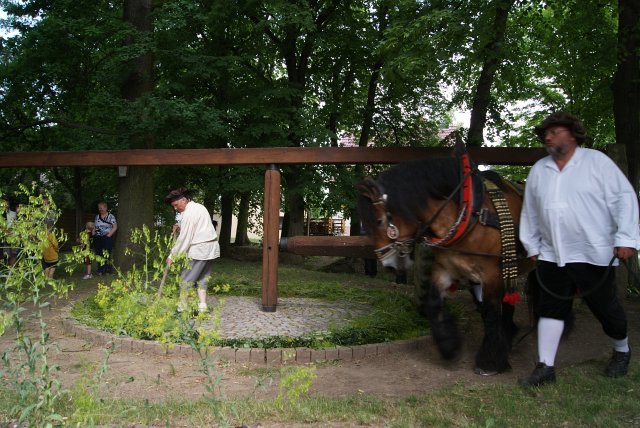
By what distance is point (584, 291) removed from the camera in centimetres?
449

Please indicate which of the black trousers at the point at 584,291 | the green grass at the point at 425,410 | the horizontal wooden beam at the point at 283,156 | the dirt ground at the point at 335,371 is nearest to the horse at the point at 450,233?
the black trousers at the point at 584,291

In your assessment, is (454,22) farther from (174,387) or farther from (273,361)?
(174,387)

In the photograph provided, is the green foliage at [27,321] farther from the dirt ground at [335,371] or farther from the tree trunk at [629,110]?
the tree trunk at [629,110]

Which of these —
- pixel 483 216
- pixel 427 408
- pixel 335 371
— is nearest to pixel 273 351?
pixel 335 371

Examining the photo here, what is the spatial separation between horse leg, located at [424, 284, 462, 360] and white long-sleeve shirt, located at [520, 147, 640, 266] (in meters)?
1.03

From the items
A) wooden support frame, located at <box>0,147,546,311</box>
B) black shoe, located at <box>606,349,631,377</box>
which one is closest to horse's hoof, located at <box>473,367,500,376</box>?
black shoe, located at <box>606,349,631,377</box>

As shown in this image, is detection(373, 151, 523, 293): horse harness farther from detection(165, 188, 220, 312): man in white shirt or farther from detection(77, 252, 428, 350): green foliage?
detection(165, 188, 220, 312): man in white shirt

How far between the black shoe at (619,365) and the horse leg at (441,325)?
4.17ft

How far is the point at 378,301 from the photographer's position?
8680 millimetres

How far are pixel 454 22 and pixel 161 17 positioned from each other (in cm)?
628

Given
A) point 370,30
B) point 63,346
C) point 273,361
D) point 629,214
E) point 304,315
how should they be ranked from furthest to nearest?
point 370,30 < point 304,315 < point 63,346 < point 273,361 < point 629,214

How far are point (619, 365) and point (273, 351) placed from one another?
319cm

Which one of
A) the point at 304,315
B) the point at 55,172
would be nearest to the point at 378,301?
the point at 304,315

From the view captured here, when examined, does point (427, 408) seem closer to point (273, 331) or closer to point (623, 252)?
point (623, 252)
